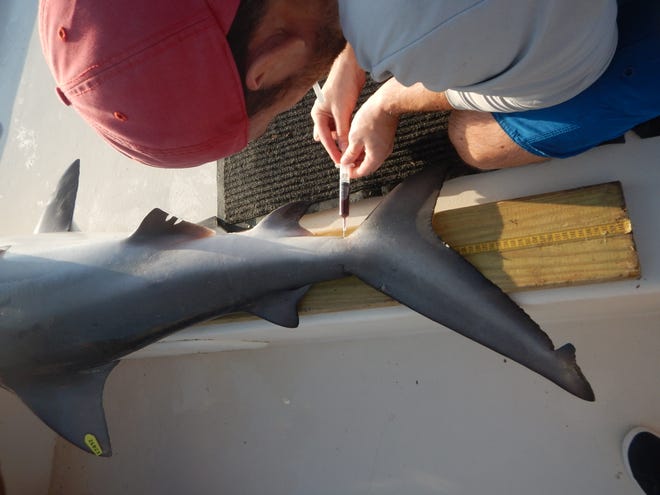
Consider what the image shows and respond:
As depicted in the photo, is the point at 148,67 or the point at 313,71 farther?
the point at 313,71

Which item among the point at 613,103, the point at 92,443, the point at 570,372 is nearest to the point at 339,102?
the point at 613,103

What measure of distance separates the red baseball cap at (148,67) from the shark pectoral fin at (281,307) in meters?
0.47

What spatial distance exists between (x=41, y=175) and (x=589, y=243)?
6.03 ft

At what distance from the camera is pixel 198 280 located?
1.13m

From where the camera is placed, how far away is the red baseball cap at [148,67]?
2.06 ft

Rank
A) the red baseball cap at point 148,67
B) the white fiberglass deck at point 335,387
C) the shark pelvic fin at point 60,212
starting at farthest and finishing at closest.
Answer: the shark pelvic fin at point 60,212 < the white fiberglass deck at point 335,387 < the red baseball cap at point 148,67

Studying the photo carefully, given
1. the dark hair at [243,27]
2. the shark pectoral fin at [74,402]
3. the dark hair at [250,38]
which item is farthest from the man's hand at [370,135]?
the shark pectoral fin at [74,402]

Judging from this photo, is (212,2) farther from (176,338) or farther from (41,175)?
(41,175)

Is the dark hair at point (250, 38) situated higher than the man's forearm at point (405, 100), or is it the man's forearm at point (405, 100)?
the dark hair at point (250, 38)

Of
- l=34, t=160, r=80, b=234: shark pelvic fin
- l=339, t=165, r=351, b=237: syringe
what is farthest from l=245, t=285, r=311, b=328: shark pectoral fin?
l=34, t=160, r=80, b=234: shark pelvic fin

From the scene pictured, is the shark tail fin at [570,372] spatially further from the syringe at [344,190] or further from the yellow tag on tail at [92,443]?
the yellow tag on tail at [92,443]

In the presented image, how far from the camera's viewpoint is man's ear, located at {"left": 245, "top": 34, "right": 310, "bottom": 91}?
664 millimetres

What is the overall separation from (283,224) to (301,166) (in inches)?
15.1

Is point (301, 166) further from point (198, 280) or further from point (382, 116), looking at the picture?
point (198, 280)
